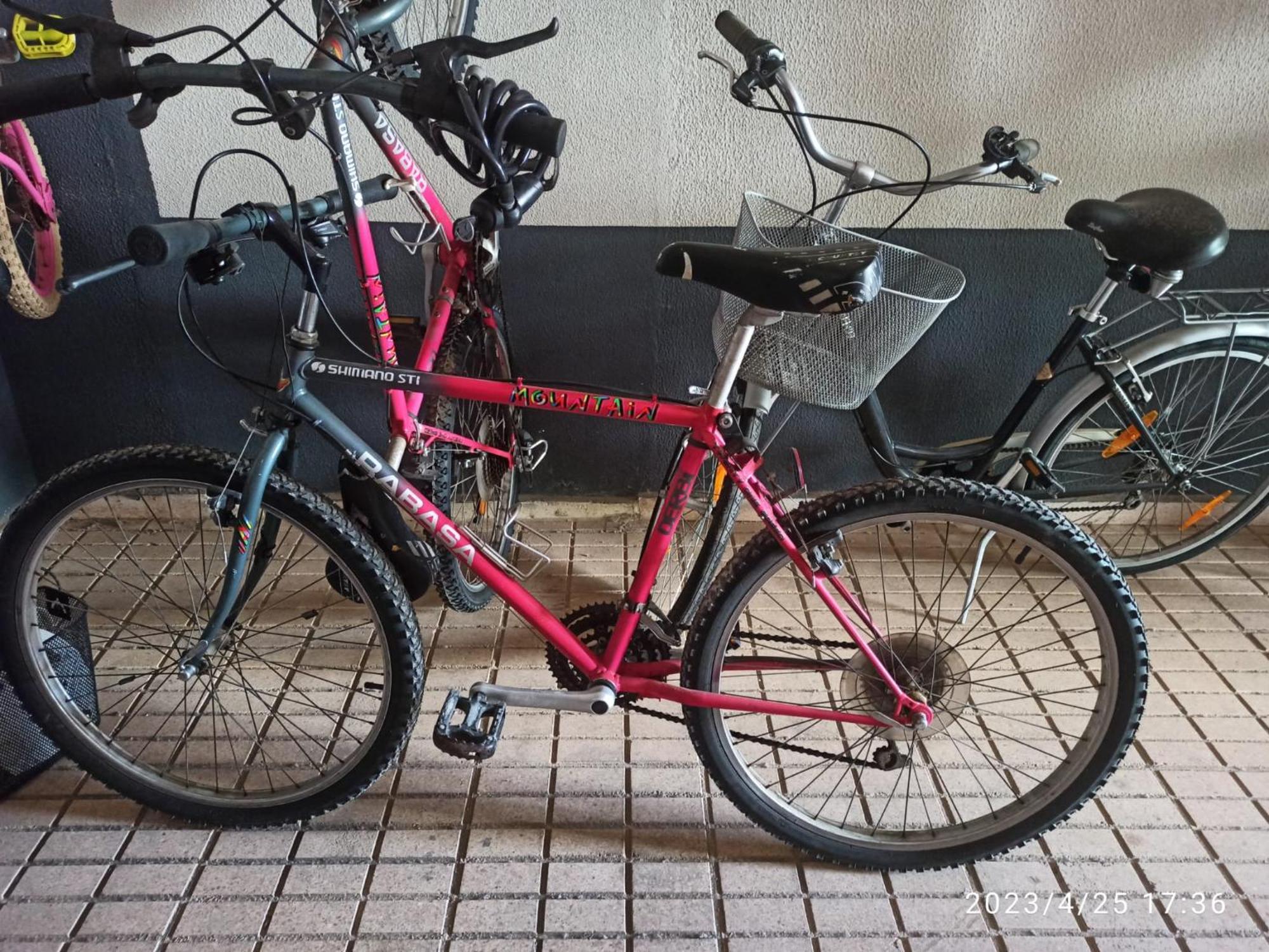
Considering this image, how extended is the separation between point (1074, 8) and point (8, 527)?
109 inches

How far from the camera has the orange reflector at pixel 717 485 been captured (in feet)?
6.52

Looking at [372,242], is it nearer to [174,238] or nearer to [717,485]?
[174,238]

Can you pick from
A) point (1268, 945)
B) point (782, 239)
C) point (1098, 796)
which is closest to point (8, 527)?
point (782, 239)

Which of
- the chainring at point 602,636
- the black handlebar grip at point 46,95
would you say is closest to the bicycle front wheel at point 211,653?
the chainring at point 602,636

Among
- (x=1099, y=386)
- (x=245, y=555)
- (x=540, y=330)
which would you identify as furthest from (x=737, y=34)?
(x=245, y=555)

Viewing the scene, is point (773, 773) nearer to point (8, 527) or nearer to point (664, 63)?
point (8, 527)

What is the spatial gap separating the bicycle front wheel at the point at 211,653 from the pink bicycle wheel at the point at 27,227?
637 millimetres

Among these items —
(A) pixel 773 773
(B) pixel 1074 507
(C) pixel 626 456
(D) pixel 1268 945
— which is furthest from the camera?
(C) pixel 626 456

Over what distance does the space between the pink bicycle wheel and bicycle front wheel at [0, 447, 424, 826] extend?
637 millimetres

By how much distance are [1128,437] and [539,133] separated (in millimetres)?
1963

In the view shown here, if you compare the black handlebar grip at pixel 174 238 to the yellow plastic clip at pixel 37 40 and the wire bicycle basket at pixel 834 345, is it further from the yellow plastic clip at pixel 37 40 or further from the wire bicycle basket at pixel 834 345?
the wire bicycle basket at pixel 834 345

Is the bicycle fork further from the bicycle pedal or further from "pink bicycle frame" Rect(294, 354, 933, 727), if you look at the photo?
the bicycle pedal

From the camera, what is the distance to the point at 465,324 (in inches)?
92.8

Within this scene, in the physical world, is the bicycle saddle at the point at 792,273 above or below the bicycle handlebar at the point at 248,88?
below
